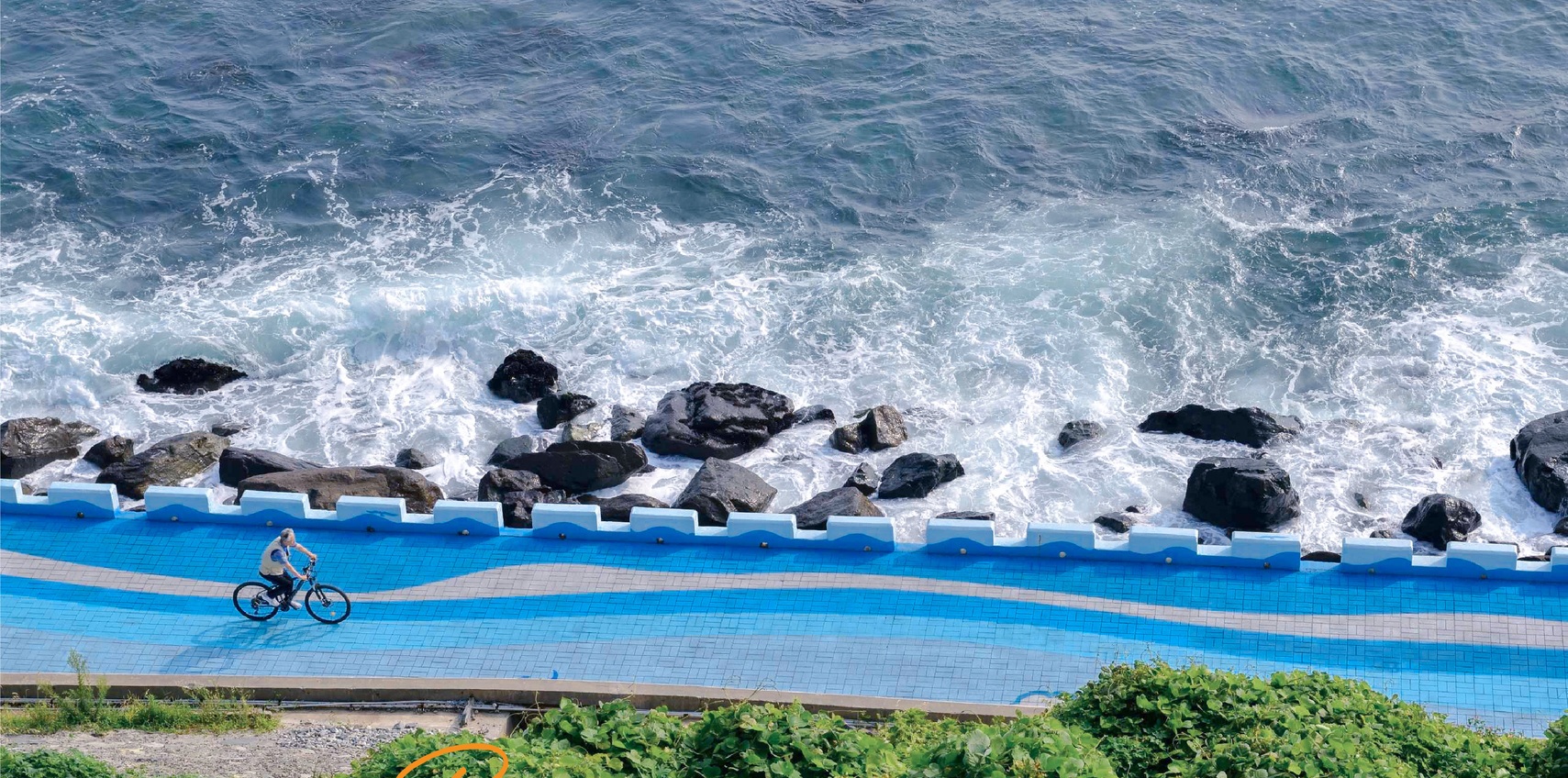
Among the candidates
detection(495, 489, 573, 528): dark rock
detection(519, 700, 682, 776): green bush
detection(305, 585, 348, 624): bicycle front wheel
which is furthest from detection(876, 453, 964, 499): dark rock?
detection(519, 700, 682, 776): green bush

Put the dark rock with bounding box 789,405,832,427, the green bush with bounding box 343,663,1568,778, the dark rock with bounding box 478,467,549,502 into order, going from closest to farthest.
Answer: the green bush with bounding box 343,663,1568,778 < the dark rock with bounding box 478,467,549,502 < the dark rock with bounding box 789,405,832,427

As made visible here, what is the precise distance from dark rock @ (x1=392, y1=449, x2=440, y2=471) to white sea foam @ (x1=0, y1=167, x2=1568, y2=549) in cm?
41

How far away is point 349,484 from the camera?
2520cm

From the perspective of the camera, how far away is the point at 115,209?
38.1 m

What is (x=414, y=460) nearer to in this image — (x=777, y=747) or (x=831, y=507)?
(x=831, y=507)

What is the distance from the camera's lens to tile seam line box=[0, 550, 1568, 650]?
1970 cm

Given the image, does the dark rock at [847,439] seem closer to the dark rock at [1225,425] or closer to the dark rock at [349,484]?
the dark rock at [1225,425]

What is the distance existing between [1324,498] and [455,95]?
28.1 meters

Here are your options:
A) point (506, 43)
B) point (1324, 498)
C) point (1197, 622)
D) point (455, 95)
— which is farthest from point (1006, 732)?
point (506, 43)

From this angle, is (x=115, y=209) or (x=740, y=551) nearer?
(x=740, y=551)

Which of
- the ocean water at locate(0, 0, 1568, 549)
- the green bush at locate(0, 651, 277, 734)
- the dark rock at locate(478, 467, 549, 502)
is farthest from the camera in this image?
the ocean water at locate(0, 0, 1568, 549)

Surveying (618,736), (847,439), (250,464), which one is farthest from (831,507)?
(618,736)

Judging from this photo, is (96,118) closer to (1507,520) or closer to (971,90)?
(971,90)

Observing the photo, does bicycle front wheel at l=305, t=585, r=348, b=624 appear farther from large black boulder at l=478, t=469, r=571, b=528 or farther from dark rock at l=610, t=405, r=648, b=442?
dark rock at l=610, t=405, r=648, b=442
